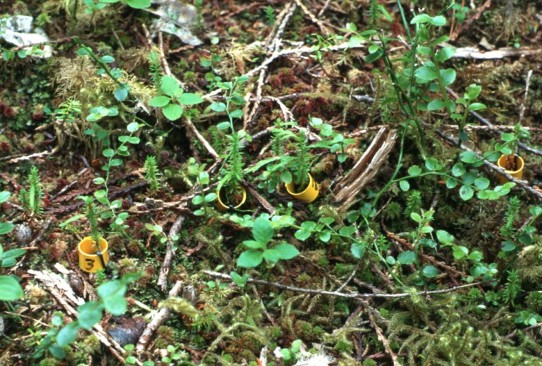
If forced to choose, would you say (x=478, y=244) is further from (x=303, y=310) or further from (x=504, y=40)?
(x=504, y=40)

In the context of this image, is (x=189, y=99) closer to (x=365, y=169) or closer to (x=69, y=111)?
(x=69, y=111)

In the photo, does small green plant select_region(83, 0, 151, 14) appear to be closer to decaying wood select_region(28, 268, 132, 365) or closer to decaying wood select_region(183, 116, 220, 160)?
decaying wood select_region(183, 116, 220, 160)

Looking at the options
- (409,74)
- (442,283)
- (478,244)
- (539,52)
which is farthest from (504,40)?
(442,283)

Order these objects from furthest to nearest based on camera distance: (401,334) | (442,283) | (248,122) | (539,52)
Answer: (539,52)
(248,122)
(442,283)
(401,334)

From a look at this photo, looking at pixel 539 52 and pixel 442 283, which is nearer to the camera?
pixel 442 283

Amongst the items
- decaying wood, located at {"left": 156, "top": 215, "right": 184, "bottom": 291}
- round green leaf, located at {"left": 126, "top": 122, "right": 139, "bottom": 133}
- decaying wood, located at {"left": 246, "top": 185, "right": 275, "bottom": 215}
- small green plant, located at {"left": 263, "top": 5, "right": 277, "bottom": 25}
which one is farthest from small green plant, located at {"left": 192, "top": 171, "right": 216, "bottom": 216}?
small green plant, located at {"left": 263, "top": 5, "right": 277, "bottom": 25}

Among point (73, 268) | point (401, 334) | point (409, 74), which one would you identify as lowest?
point (401, 334)

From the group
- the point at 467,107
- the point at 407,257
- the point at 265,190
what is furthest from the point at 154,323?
the point at 467,107

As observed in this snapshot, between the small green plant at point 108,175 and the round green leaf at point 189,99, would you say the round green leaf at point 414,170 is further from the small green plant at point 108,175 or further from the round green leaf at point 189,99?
the small green plant at point 108,175
